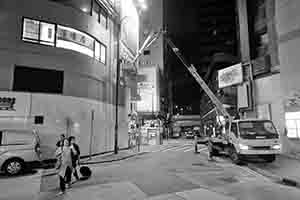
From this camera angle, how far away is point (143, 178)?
352 inches

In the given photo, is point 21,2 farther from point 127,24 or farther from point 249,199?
point 249,199

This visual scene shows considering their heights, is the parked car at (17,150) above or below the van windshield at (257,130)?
below

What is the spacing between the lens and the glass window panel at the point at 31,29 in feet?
42.4

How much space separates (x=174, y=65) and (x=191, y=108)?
2491 centimetres

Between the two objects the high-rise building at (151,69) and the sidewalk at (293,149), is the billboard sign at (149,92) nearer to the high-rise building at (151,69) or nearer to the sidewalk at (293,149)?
the high-rise building at (151,69)

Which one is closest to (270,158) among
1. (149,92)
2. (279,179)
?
(279,179)

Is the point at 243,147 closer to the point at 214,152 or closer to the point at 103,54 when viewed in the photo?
the point at 214,152

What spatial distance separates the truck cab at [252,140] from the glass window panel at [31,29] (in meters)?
13.9

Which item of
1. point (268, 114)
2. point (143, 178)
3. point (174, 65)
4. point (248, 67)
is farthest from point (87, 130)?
point (174, 65)

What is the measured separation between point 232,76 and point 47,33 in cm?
1812

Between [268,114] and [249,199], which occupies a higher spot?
[268,114]

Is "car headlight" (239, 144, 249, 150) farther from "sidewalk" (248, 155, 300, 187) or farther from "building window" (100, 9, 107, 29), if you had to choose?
"building window" (100, 9, 107, 29)

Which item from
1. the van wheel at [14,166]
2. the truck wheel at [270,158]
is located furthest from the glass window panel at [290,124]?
the van wheel at [14,166]

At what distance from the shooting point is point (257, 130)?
478 inches
